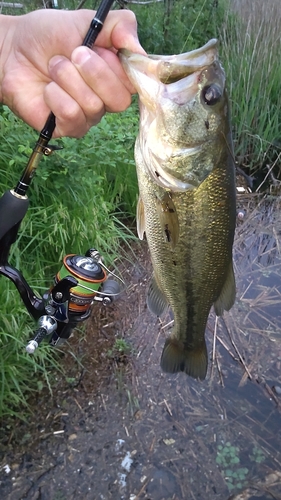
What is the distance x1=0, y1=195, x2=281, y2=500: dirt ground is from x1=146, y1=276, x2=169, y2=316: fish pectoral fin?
1.19 m

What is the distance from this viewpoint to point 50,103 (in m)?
1.30

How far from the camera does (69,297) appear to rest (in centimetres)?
189

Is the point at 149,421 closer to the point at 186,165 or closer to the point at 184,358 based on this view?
the point at 184,358

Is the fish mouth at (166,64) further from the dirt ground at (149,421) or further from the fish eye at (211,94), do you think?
the dirt ground at (149,421)

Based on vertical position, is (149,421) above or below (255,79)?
below

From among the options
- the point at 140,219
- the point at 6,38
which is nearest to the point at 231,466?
the point at 140,219

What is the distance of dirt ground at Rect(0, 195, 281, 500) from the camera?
2404mm

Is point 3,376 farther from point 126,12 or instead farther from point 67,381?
point 126,12

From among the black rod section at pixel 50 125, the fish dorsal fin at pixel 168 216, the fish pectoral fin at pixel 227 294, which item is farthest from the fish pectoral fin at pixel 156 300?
the black rod section at pixel 50 125

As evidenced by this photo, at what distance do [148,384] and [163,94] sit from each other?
2.14m

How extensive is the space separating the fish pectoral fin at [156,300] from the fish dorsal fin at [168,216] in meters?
0.35

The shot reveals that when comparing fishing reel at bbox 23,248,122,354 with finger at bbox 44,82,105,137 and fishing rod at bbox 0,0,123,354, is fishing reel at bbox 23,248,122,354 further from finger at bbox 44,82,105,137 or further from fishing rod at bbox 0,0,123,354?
finger at bbox 44,82,105,137

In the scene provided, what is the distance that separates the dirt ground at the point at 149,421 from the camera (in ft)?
7.89

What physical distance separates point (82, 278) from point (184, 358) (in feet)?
2.02
